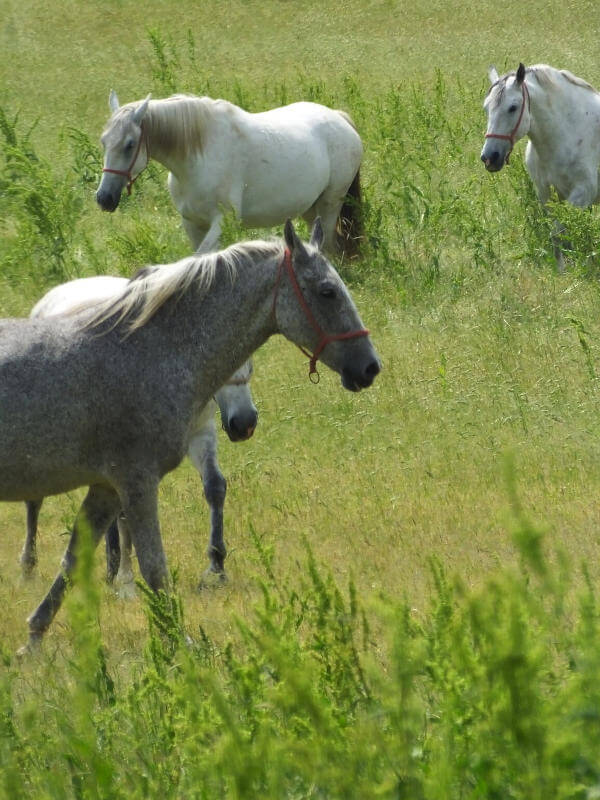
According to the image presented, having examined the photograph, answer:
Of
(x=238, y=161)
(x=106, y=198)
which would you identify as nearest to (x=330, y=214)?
(x=238, y=161)

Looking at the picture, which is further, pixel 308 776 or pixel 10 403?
pixel 10 403

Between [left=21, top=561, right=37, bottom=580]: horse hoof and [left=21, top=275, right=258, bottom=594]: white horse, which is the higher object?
[left=21, top=275, right=258, bottom=594]: white horse

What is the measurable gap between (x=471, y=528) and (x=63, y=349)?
109 inches

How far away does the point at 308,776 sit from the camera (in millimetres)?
2912

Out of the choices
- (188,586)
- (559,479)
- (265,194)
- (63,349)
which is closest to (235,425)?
(188,586)

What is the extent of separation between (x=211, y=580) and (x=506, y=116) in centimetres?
647

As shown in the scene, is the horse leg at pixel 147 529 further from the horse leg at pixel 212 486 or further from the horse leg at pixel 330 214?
the horse leg at pixel 330 214

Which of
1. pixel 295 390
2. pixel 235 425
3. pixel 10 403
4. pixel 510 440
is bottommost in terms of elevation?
pixel 295 390

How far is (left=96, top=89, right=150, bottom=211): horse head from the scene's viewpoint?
33.7ft

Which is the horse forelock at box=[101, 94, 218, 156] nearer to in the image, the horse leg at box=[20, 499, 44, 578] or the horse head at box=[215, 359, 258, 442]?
the horse leg at box=[20, 499, 44, 578]

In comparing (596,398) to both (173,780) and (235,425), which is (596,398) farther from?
(173,780)

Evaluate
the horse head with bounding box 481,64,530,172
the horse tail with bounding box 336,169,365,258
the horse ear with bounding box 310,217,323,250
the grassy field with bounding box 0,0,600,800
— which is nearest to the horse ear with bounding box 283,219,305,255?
the horse ear with bounding box 310,217,323,250

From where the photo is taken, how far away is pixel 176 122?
10648 mm

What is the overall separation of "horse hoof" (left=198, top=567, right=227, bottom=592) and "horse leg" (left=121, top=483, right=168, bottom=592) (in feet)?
3.93
